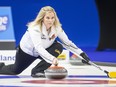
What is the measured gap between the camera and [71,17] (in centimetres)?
1175

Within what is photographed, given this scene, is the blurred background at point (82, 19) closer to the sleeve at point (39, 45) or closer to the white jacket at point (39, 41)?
the white jacket at point (39, 41)

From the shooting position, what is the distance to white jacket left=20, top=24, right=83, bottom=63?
203 inches

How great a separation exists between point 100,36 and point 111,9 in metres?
0.77

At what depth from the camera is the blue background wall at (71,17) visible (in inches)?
452

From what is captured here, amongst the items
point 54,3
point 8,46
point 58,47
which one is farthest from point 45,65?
point 54,3

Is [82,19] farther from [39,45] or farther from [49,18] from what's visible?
[39,45]

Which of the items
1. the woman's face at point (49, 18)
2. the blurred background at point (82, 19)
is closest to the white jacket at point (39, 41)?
the woman's face at point (49, 18)

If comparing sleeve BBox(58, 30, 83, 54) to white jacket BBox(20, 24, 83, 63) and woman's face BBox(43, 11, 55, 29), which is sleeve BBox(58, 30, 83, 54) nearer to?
white jacket BBox(20, 24, 83, 63)

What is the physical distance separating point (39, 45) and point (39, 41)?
0.05m

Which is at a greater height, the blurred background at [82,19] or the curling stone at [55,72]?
the blurred background at [82,19]

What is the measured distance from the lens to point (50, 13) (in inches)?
207

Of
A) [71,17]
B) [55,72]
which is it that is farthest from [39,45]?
[71,17]

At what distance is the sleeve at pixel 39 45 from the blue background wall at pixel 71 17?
6.16 meters

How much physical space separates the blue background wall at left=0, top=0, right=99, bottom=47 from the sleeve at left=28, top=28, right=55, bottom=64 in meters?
6.16
